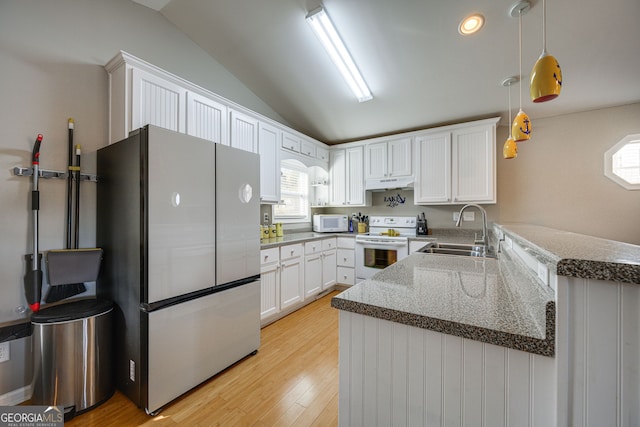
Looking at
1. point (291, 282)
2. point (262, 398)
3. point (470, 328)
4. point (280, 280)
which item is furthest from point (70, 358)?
point (470, 328)

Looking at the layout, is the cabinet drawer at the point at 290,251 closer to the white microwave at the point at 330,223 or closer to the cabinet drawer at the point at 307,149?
the white microwave at the point at 330,223

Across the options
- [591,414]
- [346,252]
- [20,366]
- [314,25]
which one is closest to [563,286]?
[591,414]

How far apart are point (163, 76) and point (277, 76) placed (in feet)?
4.62

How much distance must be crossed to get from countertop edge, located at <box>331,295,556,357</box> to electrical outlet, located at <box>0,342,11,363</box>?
7.35 feet

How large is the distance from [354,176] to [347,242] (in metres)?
1.11

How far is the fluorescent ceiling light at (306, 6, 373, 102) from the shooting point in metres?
2.22

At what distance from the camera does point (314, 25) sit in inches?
89.8

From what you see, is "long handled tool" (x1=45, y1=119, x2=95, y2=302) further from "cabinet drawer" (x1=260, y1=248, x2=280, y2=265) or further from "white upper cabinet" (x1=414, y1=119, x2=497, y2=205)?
"white upper cabinet" (x1=414, y1=119, x2=497, y2=205)

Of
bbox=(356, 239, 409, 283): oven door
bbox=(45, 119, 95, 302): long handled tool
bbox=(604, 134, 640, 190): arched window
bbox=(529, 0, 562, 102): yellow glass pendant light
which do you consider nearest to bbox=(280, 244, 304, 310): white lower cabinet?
bbox=(356, 239, 409, 283): oven door

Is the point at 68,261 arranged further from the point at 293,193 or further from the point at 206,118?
the point at 293,193

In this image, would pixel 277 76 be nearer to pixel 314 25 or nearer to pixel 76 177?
pixel 314 25

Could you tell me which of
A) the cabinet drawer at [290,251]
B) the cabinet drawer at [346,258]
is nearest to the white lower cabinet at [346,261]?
the cabinet drawer at [346,258]

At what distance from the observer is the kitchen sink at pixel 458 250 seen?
2.06m

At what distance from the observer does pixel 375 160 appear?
3.89 metres
